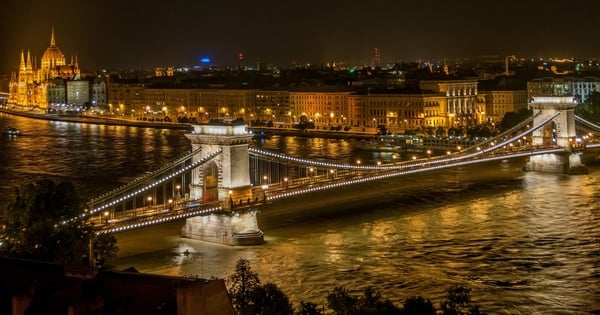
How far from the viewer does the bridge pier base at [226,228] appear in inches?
616

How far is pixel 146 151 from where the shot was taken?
35062 mm

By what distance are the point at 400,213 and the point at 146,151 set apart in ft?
58.9

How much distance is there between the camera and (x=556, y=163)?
86.9 ft

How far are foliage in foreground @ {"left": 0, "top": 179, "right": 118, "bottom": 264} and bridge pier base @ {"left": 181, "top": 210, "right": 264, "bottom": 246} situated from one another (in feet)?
8.76

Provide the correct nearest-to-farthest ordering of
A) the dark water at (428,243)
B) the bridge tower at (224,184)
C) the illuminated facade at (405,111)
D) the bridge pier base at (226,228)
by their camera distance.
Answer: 1. the dark water at (428,243)
2. the bridge pier base at (226,228)
3. the bridge tower at (224,184)
4. the illuminated facade at (405,111)

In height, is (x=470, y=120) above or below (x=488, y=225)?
above

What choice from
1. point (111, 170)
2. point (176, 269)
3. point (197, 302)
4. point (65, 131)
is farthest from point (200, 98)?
point (197, 302)

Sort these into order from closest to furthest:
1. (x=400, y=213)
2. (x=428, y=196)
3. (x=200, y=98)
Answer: (x=400, y=213)
(x=428, y=196)
(x=200, y=98)

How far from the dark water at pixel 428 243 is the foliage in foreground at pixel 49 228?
133 cm

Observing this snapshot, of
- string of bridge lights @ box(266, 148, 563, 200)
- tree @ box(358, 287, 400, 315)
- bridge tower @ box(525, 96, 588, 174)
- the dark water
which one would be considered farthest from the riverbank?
tree @ box(358, 287, 400, 315)

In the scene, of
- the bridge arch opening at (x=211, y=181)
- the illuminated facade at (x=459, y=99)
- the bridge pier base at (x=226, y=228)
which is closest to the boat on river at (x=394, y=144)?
the illuminated facade at (x=459, y=99)

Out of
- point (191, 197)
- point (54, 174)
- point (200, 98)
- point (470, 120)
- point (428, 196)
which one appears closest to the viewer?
point (191, 197)

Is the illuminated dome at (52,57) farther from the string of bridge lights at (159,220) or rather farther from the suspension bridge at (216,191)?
the string of bridge lights at (159,220)

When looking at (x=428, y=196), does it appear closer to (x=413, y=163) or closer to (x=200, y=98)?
(x=413, y=163)
